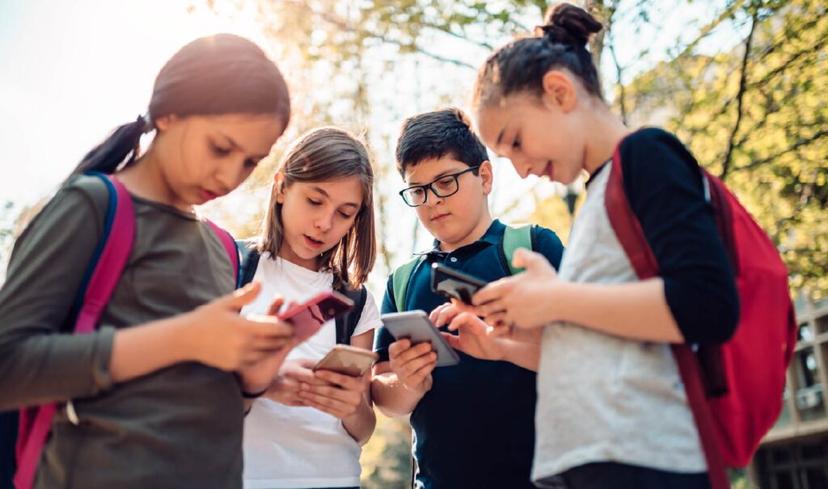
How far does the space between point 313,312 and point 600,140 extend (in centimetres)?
95

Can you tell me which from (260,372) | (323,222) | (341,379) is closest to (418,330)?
(341,379)

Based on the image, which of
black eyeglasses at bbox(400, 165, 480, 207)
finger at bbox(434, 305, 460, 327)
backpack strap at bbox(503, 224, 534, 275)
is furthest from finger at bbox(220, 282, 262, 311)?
black eyeglasses at bbox(400, 165, 480, 207)

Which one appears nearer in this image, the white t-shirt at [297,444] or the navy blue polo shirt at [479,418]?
the white t-shirt at [297,444]

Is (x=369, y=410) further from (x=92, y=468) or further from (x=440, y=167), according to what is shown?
(x=92, y=468)

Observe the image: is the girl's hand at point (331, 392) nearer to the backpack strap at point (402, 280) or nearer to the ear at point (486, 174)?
the backpack strap at point (402, 280)

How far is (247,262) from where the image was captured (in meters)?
3.19

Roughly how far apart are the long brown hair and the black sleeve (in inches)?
60.0

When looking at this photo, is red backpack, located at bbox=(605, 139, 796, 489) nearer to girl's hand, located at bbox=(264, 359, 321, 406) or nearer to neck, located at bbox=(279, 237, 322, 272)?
girl's hand, located at bbox=(264, 359, 321, 406)

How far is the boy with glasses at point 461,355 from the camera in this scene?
9.70ft

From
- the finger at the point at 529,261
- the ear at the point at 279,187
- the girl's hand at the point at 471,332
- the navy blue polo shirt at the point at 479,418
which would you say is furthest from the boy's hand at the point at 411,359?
the ear at the point at 279,187

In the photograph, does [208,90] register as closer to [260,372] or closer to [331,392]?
[260,372]

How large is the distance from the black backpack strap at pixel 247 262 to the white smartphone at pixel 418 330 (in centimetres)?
75

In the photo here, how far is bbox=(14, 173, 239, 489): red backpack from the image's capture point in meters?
1.87

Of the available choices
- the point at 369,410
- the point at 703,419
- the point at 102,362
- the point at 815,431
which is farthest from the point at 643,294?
the point at 815,431
